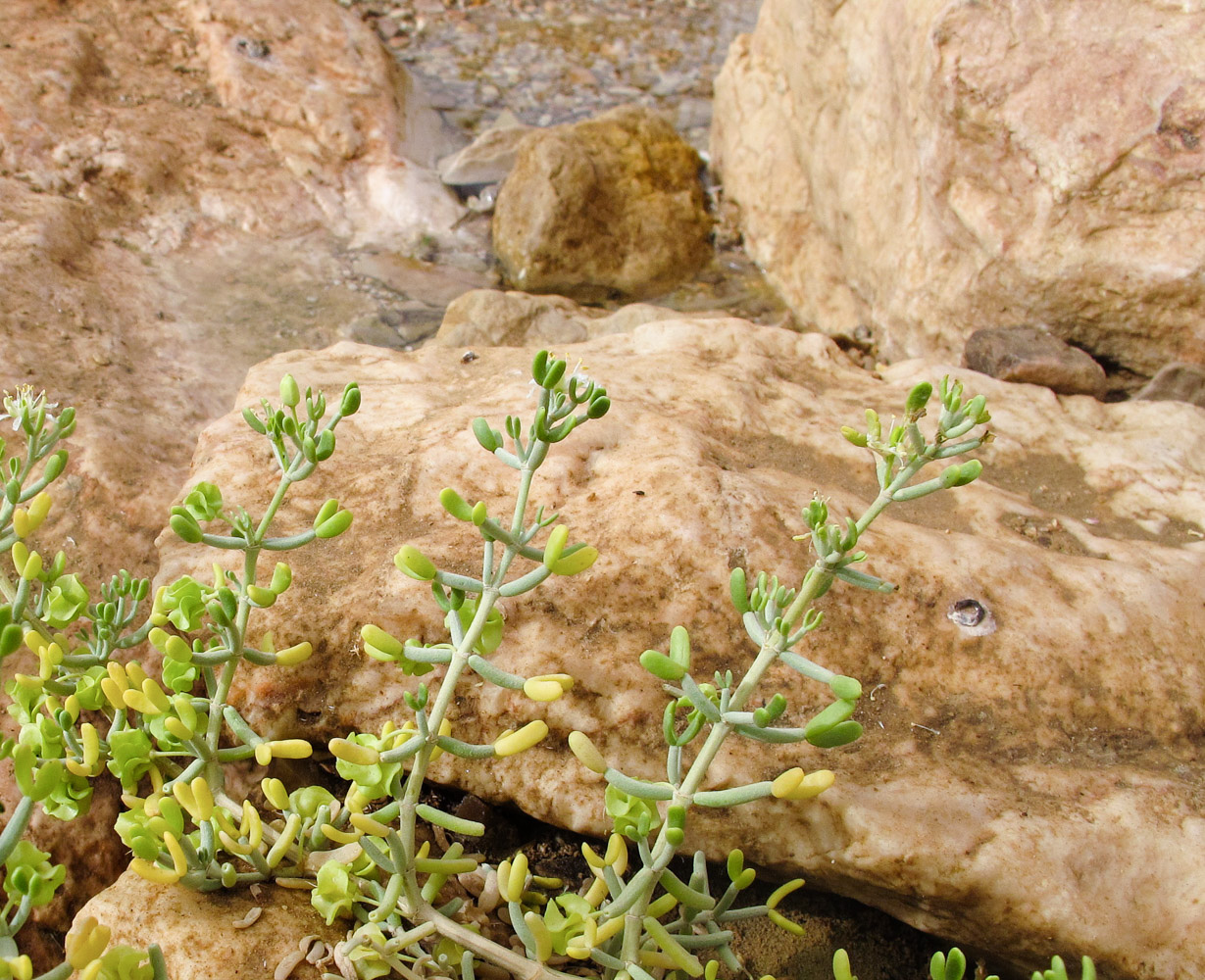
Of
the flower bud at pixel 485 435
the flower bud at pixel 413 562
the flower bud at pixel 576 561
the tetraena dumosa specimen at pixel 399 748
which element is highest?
the flower bud at pixel 485 435

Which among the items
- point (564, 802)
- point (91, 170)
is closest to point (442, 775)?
point (564, 802)

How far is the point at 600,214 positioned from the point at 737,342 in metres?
3.17

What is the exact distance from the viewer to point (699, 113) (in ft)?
26.6

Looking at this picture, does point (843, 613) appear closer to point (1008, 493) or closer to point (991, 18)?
point (1008, 493)

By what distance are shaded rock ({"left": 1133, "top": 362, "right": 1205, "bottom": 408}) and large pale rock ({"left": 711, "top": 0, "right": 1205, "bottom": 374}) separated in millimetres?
206

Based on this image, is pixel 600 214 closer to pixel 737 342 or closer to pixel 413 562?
pixel 737 342

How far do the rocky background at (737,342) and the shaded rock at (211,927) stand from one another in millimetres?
399

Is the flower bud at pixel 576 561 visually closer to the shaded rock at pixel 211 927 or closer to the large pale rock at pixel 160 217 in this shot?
the shaded rock at pixel 211 927

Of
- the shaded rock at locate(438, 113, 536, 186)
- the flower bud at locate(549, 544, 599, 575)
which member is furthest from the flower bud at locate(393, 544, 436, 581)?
the shaded rock at locate(438, 113, 536, 186)

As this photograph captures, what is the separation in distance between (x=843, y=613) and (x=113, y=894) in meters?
1.65

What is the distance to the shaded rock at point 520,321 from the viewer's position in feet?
15.8

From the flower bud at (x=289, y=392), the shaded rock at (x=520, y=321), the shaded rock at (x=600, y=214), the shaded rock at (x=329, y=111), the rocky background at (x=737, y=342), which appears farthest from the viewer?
the shaded rock at (x=600, y=214)

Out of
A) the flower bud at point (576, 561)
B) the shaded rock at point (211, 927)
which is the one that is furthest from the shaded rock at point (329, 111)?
the flower bud at point (576, 561)

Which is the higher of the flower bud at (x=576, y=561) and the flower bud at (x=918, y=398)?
the flower bud at (x=918, y=398)
